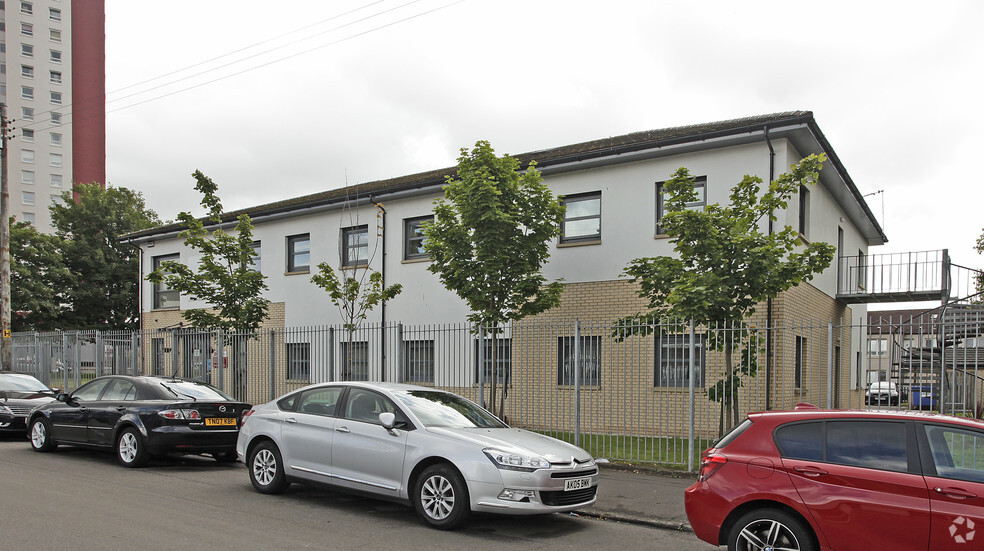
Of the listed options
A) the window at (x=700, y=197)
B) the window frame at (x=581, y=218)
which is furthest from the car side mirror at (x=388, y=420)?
the window frame at (x=581, y=218)

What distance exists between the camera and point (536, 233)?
45.7 feet

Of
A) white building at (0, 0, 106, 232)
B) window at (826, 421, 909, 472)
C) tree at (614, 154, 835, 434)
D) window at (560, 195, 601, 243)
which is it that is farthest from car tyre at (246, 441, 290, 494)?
white building at (0, 0, 106, 232)

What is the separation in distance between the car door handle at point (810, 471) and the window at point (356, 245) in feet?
53.4

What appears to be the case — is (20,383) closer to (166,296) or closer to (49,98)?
(166,296)

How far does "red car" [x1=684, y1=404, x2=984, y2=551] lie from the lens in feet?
16.6

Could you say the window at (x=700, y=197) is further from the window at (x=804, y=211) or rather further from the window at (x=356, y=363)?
the window at (x=356, y=363)

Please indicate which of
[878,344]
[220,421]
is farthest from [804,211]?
[220,421]

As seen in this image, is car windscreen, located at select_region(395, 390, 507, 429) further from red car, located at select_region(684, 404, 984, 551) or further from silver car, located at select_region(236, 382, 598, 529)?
red car, located at select_region(684, 404, 984, 551)

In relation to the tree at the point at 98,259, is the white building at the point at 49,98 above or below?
above

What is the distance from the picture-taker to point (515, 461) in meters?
7.12

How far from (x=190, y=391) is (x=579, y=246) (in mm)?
8592

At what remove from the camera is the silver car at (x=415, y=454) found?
711 centimetres

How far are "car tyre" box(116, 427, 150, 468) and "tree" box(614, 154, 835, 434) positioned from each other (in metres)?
7.08

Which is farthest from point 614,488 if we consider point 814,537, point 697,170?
point 697,170
